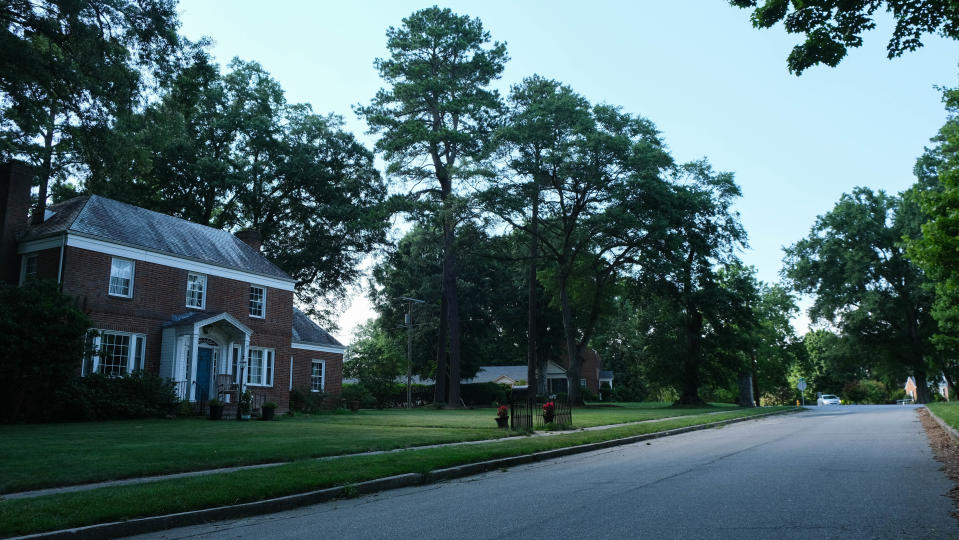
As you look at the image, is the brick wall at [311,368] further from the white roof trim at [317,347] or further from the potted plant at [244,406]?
the potted plant at [244,406]

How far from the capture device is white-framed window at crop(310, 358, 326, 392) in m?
35.8

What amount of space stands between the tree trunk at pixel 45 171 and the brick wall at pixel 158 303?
13.3 feet

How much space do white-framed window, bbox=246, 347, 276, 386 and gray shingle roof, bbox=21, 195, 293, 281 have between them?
3.54 m

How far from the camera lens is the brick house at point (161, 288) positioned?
23641 mm

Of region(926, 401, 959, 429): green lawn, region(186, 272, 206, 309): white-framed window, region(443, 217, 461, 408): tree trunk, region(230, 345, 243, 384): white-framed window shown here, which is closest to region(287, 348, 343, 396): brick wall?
region(230, 345, 243, 384): white-framed window

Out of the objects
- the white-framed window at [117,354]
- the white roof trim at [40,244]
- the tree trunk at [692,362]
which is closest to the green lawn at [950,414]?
the tree trunk at [692,362]

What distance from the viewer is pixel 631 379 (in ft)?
246

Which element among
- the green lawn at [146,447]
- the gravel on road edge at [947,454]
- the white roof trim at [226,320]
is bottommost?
the gravel on road edge at [947,454]

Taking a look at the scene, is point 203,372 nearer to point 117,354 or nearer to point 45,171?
point 117,354

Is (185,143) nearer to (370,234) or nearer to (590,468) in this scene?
(370,234)

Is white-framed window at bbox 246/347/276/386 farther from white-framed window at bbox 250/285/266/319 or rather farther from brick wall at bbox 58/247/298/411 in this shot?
white-framed window at bbox 250/285/266/319

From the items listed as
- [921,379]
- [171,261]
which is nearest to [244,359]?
[171,261]

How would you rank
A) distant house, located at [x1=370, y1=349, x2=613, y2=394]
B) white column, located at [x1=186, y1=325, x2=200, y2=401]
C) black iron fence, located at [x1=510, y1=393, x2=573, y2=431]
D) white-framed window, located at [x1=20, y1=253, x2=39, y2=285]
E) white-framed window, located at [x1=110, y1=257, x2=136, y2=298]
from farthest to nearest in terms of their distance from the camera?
distant house, located at [x1=370, y1=349, x2=613, y2=394] → white column, located at [x1=186, y1=325, x2=200, y2=401] → white-framed window, located at [x1=110, y1=257, x2=136, y2=298] → white-framed window, located at [x1=20, y1=253, x2=39, y2=285] → black iron fence, located at [x1=510, y1=393, x2=573, y2=431]

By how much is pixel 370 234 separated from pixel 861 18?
3684 centimetres
